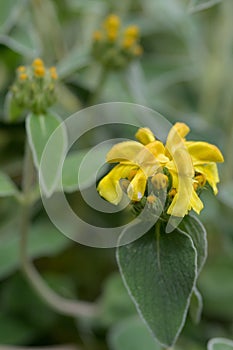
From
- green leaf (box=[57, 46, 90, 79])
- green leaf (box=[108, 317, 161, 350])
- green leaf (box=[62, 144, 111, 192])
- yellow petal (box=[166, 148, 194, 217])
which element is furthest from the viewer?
green leaf (box=[57, 46, 90, 79])

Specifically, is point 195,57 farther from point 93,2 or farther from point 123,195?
point 123,195

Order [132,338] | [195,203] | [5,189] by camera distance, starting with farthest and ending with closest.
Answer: [132,338] < [5,189] < [195,203]

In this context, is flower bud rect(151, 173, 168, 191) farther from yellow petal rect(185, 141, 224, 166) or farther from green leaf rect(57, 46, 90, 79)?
green leaf rect(57, 46, 90, 79)

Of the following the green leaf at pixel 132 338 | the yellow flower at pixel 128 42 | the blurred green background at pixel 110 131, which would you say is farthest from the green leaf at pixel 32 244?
the yellow flower at pixel 128 42

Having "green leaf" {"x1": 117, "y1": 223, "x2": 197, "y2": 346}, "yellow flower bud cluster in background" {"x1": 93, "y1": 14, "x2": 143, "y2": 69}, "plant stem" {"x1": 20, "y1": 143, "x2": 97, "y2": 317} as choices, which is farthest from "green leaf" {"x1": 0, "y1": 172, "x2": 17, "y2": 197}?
"yellow flower bud cluster in background" {"x1": 93, "y1": 14, "x2": 143, "y2": 69}

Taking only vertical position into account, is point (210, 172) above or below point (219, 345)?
above

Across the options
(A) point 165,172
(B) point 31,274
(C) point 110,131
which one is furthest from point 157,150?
(C) point 110,131

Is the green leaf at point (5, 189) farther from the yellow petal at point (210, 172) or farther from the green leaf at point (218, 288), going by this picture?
the green leaf at point (218, 288)

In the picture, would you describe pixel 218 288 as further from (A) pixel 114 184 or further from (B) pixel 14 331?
(A) pixel 114 184
